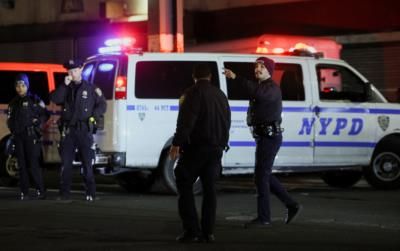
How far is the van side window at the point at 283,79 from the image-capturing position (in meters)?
12.8

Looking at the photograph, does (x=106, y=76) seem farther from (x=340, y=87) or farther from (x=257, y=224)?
(x=257, y=224)

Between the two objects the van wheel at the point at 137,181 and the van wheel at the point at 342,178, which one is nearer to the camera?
the van wheel at the point at 137,181

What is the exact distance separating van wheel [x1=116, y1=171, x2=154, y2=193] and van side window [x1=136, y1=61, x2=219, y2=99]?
5.27ft

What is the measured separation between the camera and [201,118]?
8.27 m

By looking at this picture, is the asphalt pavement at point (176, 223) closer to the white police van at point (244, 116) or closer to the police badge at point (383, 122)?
the white police van at point (244, 116)

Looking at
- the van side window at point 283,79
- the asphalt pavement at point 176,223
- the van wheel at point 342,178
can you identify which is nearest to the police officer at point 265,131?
the asphalt pavement at point 176,223

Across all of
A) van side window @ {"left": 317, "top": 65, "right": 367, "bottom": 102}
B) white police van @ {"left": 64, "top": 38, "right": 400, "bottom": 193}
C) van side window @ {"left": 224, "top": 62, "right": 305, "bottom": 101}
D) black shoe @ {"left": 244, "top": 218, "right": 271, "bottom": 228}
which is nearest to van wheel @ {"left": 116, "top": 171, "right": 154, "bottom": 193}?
white police van @ {"left": 64, "top": 38, "right": 400, "bottom": 193}

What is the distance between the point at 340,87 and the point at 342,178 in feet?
5.49

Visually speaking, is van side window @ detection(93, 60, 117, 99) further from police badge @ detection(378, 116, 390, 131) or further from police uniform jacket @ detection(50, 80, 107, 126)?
police badge @ detection(378, 116, 390, 131)

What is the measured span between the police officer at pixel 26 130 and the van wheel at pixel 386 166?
5.03 m

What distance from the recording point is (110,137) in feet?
40.3

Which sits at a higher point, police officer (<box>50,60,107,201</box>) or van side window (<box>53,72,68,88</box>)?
van side window (<box>53,72,68,88</box>)

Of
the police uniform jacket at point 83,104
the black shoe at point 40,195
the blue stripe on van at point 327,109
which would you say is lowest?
the black shoe at point 40,195

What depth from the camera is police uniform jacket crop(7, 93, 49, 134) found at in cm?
1221
